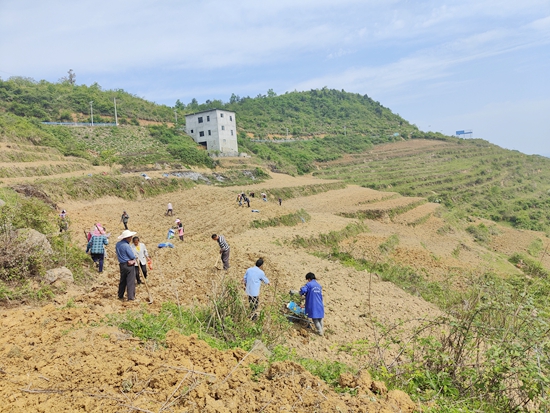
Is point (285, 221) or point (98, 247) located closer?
point (98, 247)

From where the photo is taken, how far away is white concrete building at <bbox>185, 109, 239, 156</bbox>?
48.6m

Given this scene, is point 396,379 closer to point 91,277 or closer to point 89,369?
point 89,369

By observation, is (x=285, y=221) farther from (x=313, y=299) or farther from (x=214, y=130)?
(x=214, y=130)

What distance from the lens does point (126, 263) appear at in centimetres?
697

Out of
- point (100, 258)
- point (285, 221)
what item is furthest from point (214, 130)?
point (100, 258)

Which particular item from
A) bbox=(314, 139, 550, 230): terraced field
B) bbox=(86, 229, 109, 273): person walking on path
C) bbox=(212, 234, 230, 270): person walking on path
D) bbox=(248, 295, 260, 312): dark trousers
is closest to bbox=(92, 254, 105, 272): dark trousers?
bbox=(86, 229, 109, 273): person walking on path

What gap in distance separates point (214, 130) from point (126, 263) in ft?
144

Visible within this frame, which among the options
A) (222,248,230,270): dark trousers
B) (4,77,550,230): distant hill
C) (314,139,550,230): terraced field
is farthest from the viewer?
(314,139,550,230): terraced field

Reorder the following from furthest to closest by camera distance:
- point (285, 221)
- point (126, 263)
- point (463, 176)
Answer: point (463, 176)
point (285, 221)
point (126, 263)

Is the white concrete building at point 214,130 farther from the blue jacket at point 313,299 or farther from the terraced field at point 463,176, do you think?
the blue jacket at point 313,299

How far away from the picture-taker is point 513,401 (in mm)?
4582

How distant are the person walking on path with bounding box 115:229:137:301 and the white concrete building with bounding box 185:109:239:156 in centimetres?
4096

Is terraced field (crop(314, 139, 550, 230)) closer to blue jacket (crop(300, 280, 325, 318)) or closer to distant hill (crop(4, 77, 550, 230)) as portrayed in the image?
distant hill (crop(4, 77, 550, 230))

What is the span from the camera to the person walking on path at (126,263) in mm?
6977
